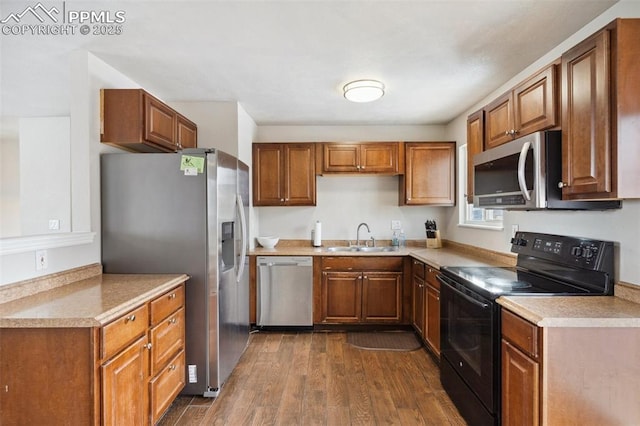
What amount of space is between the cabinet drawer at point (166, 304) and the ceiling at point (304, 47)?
64.7 inches

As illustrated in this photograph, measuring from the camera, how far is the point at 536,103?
1.94m

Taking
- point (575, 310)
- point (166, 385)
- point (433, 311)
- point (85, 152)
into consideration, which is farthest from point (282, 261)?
point (575, 310)

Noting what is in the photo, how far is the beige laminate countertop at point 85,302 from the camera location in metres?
1.42

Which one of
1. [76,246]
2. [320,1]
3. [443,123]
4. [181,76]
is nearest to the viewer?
[320,1]

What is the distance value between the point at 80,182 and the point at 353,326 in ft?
9.58

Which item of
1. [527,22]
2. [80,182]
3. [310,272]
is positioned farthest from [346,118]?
[80,182]

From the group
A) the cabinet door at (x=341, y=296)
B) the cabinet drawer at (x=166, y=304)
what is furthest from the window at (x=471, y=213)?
the cabinet drawer at (x=166, y=304)

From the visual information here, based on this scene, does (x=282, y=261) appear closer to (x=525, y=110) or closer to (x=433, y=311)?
(x=433, y=311)

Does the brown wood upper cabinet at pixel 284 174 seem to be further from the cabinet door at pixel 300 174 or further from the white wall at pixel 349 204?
the white wall at pixel 349 204

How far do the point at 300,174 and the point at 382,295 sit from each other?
171cm

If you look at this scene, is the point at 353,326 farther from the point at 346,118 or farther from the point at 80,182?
the point at 80,182

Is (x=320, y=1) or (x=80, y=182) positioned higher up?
(x=320, y=1)

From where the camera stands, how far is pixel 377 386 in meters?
2.61

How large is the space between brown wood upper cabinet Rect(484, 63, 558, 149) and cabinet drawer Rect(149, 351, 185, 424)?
2.66m
